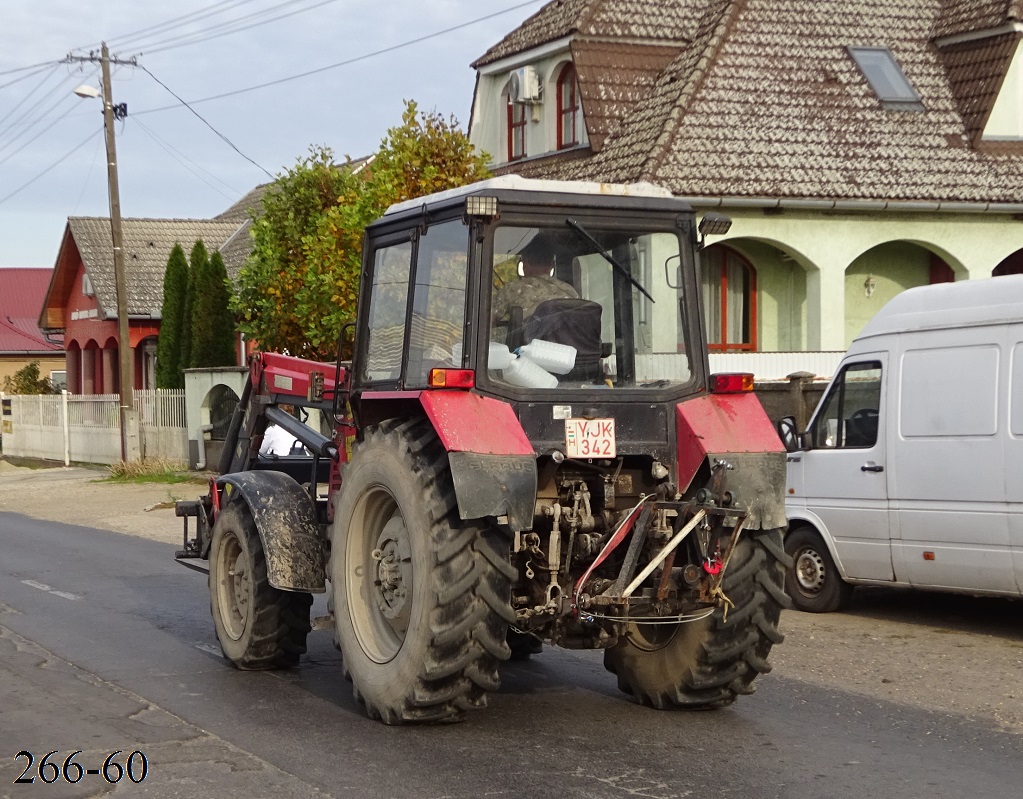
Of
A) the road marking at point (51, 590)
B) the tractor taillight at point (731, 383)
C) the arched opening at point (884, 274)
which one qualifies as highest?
the arched opening at point (884, 274)

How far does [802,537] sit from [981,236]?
1358 centimetres

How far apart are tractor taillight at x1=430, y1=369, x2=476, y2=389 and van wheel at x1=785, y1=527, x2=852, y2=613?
5.51m

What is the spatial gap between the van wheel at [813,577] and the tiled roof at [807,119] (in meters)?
10.5

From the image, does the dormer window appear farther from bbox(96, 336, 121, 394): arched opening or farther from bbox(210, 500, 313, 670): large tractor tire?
bbox(96, 336, 121, 394): arched opening

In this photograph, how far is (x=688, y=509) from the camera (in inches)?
278

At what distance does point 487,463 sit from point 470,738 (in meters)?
1.35

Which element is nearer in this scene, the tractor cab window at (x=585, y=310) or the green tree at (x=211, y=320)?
the tractor cab window at (x=585, y=310)

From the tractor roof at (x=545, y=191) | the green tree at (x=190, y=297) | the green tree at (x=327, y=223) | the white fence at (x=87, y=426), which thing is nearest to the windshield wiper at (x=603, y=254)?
the tractor roof at (x=545, y=191)

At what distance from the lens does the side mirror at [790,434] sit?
1168 cm

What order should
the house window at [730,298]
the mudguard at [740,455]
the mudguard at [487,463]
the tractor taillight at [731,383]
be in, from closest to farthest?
the mudguard at [487,463] < the mudguard at [740,455] < the tractor taillight at [731,383] < the house window at [730,298]

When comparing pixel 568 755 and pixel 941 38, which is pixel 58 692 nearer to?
pixel 568 755

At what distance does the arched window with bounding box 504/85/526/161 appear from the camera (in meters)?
27.2

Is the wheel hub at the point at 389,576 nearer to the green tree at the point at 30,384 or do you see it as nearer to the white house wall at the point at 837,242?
the white house wall at the point at 837,242

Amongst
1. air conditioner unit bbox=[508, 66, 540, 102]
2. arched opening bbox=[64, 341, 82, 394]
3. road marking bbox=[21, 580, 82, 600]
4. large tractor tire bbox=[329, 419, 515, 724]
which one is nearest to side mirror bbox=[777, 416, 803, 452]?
large tractor tire bbox=[329, 419, 515, 724]
